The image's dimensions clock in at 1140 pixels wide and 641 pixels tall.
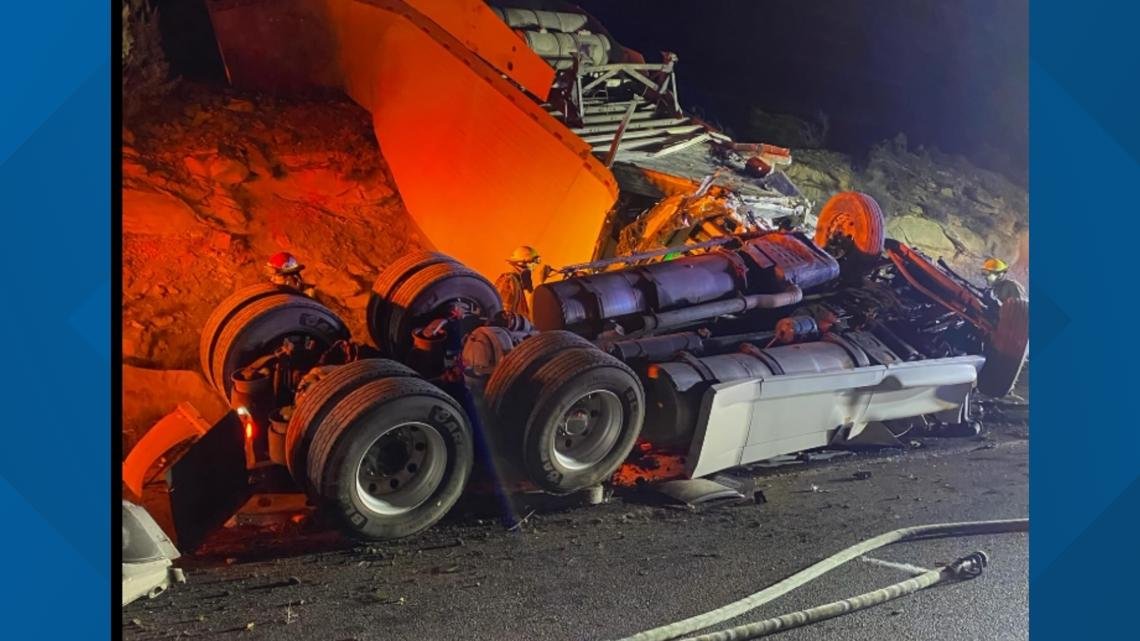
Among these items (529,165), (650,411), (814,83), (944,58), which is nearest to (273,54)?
(529,165)

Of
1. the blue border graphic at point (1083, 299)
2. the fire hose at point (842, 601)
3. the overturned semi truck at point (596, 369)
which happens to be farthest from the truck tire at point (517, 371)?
the blue border graphic at point (1083, 299)

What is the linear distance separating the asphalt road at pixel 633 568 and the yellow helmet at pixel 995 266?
524mm

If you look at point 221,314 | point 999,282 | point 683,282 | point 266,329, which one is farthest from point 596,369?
point 999,282

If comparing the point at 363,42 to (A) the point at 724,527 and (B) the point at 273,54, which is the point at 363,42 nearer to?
(B) the point at 273,54

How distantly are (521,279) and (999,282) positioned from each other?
5.64ft

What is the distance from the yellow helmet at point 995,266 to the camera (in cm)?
307

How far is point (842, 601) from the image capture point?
2648 mm

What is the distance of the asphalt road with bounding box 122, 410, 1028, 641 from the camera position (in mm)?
2123

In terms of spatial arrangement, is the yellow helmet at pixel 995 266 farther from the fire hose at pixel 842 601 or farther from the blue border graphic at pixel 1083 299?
the fire hose at pixel 842 601

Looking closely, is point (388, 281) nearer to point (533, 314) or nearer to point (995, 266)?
point (533, 314)

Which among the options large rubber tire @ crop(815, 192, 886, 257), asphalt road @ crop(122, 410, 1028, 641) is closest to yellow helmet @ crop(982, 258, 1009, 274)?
large rubber tire @ crop(815, 192, 886, 257)

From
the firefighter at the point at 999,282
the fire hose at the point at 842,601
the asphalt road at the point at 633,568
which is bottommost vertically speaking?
the fire hose at the point at 842,601

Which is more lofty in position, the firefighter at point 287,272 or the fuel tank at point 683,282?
the firefighter at point 287,272

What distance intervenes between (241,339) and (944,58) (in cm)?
239
